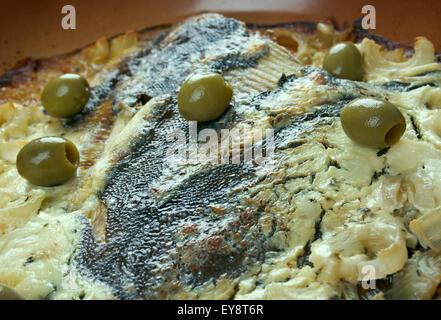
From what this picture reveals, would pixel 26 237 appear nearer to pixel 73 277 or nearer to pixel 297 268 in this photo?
pixel 73 277

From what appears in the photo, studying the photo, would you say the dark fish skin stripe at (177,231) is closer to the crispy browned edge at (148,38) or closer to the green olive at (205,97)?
the green olive at (205,97)

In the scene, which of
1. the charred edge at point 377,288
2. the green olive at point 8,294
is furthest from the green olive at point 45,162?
the charred edge at point 377,288

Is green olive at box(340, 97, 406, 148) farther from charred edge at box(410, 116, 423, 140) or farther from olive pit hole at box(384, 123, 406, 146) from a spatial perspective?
charred edge at box(410, 116, 423, 140)

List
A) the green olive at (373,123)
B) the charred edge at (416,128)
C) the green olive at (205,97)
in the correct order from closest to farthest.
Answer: the green olive at (373,123) < the charred edge at (416,128) < the green olive at (205,97)

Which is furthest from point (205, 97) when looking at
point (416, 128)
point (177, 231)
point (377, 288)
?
point (377, 288)

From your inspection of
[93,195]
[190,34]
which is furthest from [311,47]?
[93,195]

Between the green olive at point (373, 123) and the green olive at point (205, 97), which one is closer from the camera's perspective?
the green olive at point (373, 123)
